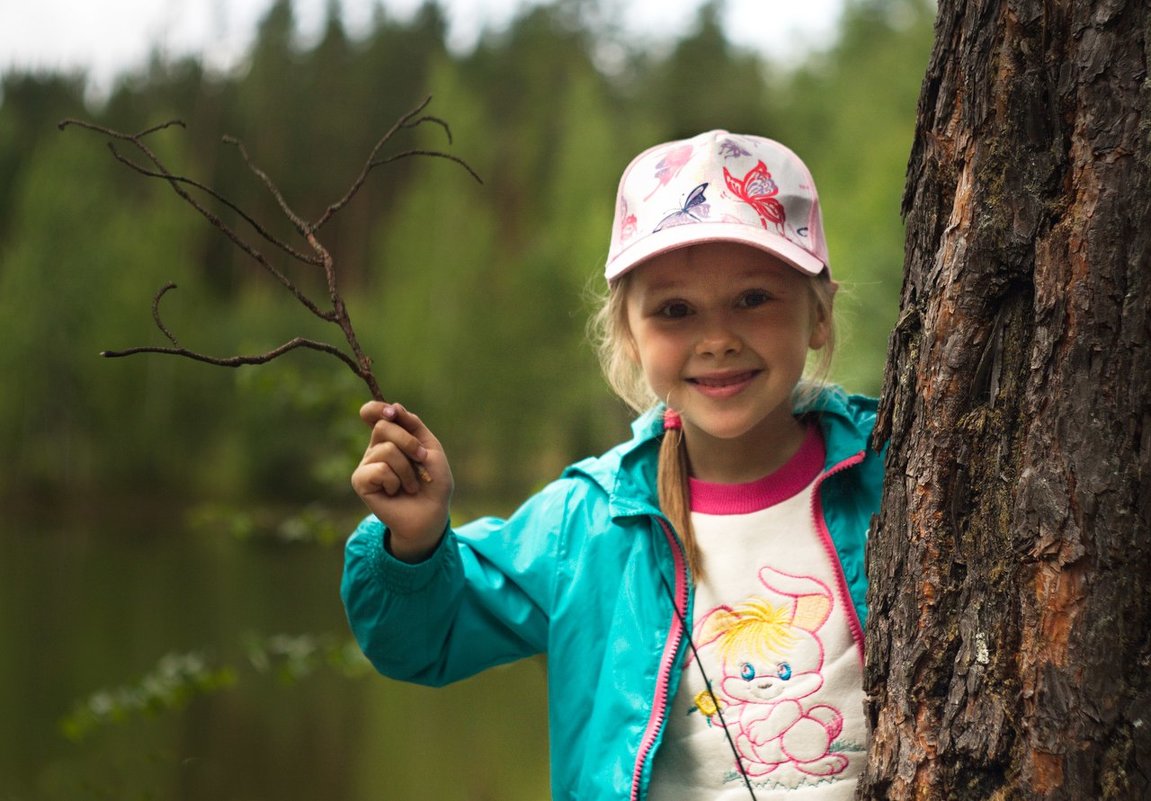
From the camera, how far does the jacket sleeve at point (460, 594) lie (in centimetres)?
189

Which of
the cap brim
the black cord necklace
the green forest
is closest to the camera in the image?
the black cord necklace

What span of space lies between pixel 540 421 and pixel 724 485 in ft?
73.7

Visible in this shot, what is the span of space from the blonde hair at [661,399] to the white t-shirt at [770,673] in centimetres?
6

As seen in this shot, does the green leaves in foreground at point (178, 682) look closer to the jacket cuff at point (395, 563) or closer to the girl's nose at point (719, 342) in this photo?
the jacket cuff at point (395, 563)

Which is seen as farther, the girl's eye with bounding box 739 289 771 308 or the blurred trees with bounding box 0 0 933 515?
the blurred trees with bounding box 0 0 933 515

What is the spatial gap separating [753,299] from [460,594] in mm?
693

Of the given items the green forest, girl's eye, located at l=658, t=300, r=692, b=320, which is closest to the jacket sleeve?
girl's eye, located at l=658, t=300, r=692, b=320

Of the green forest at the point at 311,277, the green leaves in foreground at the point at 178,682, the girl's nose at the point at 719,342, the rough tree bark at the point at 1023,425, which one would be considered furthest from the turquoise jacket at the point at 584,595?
the green forest at the point at 311,277

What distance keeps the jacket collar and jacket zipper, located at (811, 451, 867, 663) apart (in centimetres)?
1

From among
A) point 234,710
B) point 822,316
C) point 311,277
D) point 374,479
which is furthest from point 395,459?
point 311,277

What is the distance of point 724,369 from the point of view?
1.91 m

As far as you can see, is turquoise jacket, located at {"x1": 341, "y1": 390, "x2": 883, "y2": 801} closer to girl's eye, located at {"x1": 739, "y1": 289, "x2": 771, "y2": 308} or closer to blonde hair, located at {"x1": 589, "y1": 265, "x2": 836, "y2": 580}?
blonde hair, located at {"x1": 589, "y1": 265, "x2": 836, "y2": 580}

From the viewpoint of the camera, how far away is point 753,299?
1.92 metres

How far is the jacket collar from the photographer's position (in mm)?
1950
